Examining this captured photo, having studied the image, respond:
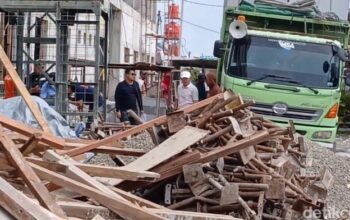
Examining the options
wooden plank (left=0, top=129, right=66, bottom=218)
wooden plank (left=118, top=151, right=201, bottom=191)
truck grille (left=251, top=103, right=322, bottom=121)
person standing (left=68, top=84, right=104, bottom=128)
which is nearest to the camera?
wooden plank (left=0, top=129, right=66, bottom=218)

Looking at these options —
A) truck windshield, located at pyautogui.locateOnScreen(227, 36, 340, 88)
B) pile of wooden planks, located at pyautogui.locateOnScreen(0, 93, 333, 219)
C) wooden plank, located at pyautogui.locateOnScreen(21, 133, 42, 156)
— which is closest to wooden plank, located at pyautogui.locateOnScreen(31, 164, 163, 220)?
pile of wooden planks, located at pyautogui.locateOnScreen(0, 93, 333, 219)

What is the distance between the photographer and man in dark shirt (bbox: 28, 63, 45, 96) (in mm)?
14805

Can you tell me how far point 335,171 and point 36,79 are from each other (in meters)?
7.23

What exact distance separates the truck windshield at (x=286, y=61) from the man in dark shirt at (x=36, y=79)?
4079mm

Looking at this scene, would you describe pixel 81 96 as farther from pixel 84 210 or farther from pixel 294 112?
pixel 84 210

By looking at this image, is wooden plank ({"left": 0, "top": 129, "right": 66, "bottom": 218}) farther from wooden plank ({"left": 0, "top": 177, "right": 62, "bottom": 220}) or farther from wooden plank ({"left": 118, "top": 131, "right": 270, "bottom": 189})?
wooden plank ({"left": 118, "top": 131, "right": 270, "bottom": 189})

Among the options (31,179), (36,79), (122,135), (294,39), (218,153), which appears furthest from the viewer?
(36,79)

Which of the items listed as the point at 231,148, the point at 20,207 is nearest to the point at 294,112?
the point at 231,148

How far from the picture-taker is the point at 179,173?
6.89m

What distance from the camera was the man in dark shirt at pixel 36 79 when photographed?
14.8 meters

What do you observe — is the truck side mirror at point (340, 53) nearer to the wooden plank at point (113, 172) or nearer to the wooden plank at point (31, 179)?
the wooden plank at point (113, 172)

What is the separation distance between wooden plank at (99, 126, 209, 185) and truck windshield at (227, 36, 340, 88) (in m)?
6.12

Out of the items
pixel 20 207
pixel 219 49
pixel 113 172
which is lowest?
pixel 113 172

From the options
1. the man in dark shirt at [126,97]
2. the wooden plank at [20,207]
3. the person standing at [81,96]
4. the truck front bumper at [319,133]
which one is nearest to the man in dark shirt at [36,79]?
the person standing at [81,96]
